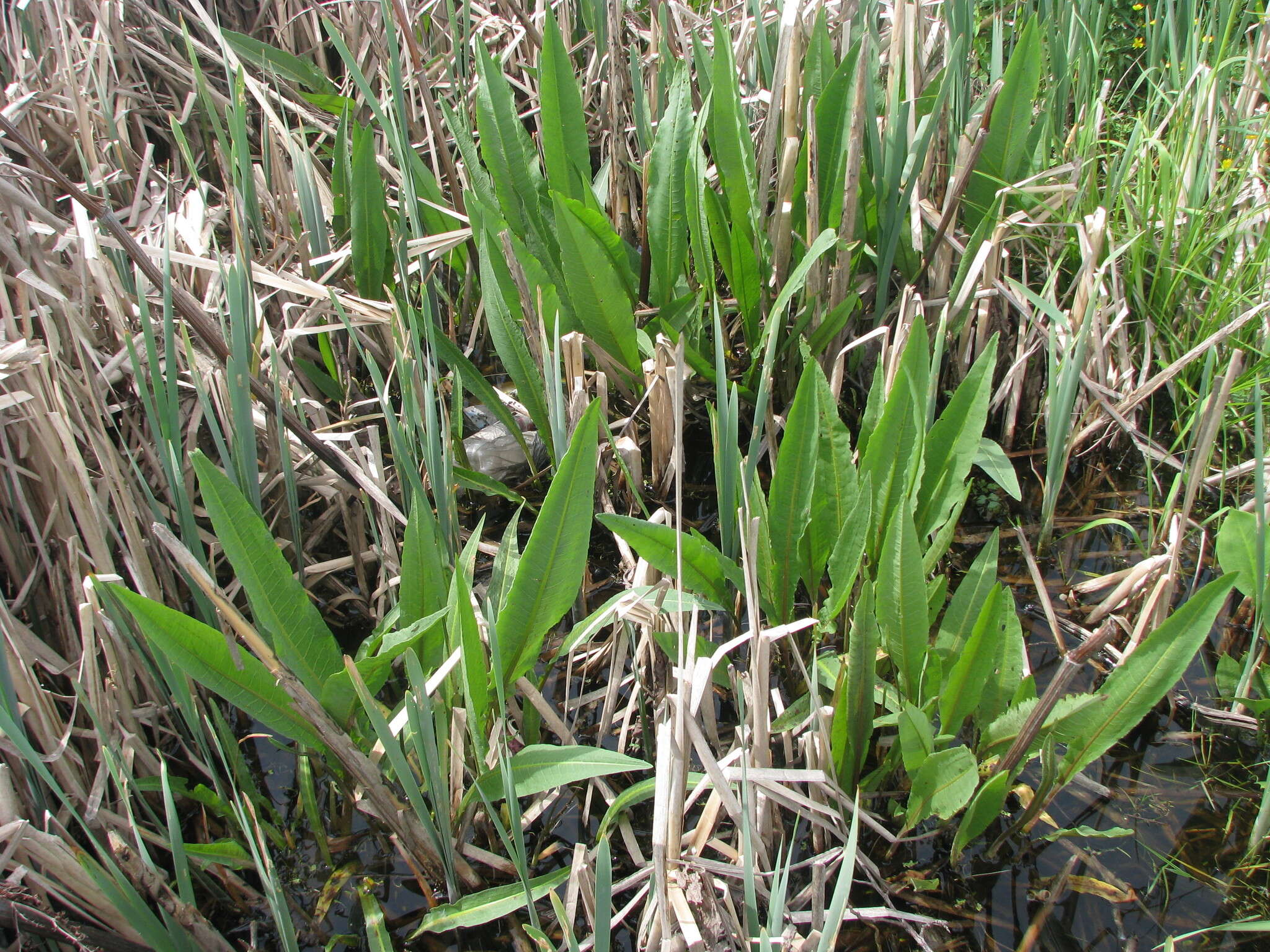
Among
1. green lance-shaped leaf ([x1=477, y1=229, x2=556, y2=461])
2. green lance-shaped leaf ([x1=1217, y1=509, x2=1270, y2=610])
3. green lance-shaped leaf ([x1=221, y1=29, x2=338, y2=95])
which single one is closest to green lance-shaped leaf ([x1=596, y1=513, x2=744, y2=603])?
green lance-shaped leaf ([x1=477, y1=229, x2=556, y2=461])

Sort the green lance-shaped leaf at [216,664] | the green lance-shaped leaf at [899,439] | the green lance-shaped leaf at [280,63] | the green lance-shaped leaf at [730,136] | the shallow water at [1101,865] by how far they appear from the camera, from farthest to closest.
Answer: the green lance-shaped leaf at [280,63] → the green lance-shaped leaf at [730,136] → the green lance-shaped leaf at [899,439] → the shallow water at [1101,865] → the green lance-shaped leaf at [216,664]

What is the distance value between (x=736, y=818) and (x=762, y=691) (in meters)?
0.14

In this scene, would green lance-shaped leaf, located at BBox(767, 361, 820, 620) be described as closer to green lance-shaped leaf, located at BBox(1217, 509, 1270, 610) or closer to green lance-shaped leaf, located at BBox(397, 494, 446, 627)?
green lance-shaped leaf, located at BBox(397, 494, 446, 627)

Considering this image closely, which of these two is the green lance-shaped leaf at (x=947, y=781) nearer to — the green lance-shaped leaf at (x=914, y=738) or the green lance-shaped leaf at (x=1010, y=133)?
the green lance-shaped leaf at (x=914, y=738)

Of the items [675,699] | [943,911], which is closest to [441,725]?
[675,699]

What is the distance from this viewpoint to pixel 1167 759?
1258 millimetres

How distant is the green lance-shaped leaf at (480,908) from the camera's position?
1.07 metres

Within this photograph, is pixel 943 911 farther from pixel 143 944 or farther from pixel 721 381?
pixel 143 944

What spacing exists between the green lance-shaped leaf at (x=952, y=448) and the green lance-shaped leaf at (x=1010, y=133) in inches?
24.3

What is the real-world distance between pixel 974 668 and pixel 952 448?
35cm

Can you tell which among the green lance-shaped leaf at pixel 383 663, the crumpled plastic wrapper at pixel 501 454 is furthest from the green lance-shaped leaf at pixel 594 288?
the green lance-shaped leaf at pixel 383 663

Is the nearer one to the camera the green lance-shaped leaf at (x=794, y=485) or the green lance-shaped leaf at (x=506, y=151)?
the green lance-shaped leaf at (x=794, y=485)

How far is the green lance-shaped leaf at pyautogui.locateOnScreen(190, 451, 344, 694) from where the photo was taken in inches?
41.3

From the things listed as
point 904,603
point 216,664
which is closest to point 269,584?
point 216,664
